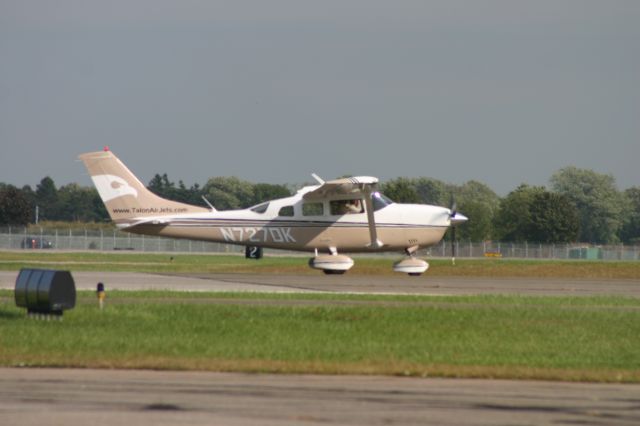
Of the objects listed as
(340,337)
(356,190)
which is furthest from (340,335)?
(356,190)

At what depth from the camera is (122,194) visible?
41.8 m

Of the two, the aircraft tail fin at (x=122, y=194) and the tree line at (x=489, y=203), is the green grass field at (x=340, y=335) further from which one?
the tree line at (x=489, y=203)

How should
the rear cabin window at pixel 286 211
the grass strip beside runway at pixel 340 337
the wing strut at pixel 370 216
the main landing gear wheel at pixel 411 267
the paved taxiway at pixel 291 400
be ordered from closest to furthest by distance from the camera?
the paved taxiway at pixel 291 400, the grass strip beside runway at pixel 340 337, the main landing gear wheel at pixel 411 267, the wing strut at pixel 370 216, the rear cabin window at pixel 286 211

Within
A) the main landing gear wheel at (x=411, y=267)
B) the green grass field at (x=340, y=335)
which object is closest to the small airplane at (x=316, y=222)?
the main landing gear wheel at (x=411, y=267)

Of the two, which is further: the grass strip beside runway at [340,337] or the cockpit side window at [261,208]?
the cockpit side window at [261,208]

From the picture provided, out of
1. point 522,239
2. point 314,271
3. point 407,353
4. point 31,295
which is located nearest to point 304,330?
point 407,353

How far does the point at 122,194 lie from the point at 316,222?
7.42 meters

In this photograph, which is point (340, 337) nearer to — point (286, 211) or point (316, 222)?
point (316, 222)

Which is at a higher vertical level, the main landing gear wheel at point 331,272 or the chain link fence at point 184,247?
the main landing gear wheel at point 331,272

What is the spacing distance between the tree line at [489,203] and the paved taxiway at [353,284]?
60.2 metres

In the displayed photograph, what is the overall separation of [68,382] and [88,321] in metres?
6.94

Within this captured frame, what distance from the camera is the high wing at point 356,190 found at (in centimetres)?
3872

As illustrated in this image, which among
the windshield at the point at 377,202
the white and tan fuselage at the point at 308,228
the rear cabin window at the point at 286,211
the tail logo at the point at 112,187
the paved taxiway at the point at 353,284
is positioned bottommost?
the paved taxiway at the point at 353,284

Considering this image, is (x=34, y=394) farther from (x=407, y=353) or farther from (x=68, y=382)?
(x=407, y=353)
